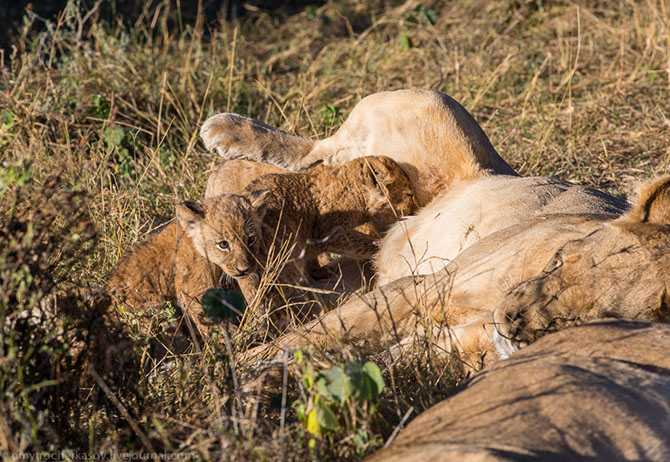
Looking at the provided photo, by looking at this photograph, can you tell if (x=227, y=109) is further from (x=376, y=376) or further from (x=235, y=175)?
(x=376, y=376)

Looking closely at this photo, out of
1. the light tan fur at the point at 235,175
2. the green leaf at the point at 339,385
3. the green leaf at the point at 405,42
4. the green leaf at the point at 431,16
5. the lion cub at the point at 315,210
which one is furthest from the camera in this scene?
the green leaf at the point at 431,16

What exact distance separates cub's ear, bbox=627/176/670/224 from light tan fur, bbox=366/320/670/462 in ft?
2.20

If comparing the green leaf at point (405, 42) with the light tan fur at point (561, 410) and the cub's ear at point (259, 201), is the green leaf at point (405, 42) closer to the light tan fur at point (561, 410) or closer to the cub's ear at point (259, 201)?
the cub's ear at point (259, 201)

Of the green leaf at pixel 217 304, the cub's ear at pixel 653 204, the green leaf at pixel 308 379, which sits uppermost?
the cub's ear at pixel 653 204

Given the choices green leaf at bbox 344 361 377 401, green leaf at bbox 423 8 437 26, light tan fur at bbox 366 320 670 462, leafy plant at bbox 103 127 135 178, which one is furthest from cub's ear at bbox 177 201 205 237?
green leaf at bbox 423 8 437 26

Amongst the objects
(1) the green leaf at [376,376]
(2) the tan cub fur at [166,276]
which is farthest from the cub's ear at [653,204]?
(2) the tan cub fur at [166,276]

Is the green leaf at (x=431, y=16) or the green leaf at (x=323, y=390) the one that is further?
the green leaf at (x=431, y=16)

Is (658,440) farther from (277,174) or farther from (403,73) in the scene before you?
(403,73)

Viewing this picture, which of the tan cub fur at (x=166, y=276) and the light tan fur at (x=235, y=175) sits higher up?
the light tan fur at (x=235, y=175)

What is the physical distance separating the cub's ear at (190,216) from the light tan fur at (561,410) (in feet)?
6.47

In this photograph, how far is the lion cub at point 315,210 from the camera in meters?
4.11

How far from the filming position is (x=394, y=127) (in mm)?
4562

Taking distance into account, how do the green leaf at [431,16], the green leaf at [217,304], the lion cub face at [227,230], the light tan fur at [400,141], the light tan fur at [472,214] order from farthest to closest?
the green leaf at [431,16] → the light tan fur at [400,141] → the lion cub face at [227,230] → the light tan fur at [472,214] → the green leaf at [217,304]

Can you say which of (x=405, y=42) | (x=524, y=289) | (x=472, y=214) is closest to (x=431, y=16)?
(x=405, y=42)
